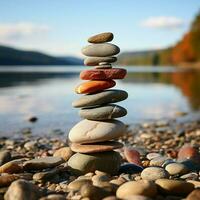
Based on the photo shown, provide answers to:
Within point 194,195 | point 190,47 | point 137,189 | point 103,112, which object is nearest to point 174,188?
point 194,195

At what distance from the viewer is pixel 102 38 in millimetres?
8586

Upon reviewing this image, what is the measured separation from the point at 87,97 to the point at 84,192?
2.51 meters

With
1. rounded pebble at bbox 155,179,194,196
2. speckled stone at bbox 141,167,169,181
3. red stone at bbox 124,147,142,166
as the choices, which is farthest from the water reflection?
rounded pebble at bbox 155,179,194,196

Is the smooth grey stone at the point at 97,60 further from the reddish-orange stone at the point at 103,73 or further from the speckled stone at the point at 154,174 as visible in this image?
the speckled stone at the point at 154,174

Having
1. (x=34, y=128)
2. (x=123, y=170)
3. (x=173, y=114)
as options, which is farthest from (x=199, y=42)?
(x=123, y=170)

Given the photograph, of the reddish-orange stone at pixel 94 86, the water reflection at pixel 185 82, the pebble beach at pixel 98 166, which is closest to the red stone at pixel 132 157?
the pebble beach at pixel 98 166

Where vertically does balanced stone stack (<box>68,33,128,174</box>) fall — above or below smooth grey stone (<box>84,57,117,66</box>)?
below

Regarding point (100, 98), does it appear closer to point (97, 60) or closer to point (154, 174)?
point (97, 60)

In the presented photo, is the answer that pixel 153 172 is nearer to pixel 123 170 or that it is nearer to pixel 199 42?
pixel 123 170

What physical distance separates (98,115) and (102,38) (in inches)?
58.7

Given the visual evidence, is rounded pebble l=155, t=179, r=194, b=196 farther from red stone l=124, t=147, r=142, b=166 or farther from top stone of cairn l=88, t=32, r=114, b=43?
top stone of cairn l=88, t=32, r=114, b=43

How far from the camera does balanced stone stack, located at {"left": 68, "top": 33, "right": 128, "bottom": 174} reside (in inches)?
328

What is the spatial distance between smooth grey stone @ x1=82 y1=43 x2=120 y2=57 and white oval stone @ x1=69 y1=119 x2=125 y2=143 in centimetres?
130

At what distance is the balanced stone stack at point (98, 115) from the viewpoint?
8328 millimetres
